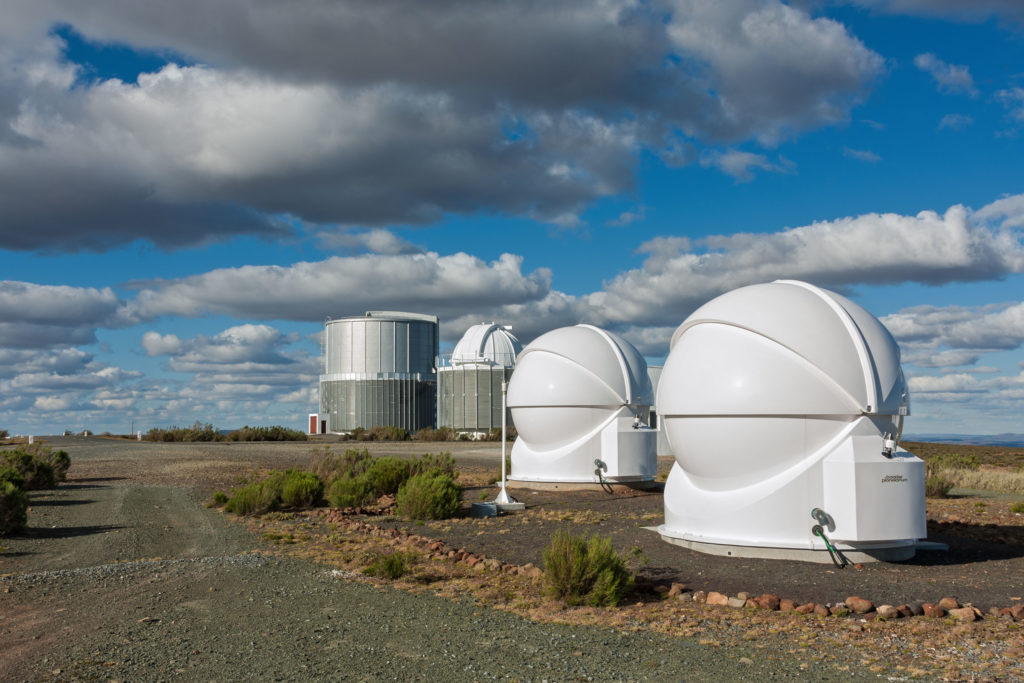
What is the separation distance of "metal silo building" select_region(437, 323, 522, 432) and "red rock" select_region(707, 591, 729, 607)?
39292 mm

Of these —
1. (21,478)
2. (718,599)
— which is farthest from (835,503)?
(21,478)

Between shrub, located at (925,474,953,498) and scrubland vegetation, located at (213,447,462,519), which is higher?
scrubland vegetation, located at (213,447,462,519)

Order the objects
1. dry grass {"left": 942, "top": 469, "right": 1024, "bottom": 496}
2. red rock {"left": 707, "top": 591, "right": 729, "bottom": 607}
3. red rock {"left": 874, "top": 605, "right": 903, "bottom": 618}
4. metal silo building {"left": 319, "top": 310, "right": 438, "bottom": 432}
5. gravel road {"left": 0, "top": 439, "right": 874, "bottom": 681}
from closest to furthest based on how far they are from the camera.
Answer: gravel road {"left": 0, "top": 439, "right": 874, "bottom": 681}
red rock {"left": 874, "top": 605, "right": 903, "bottom": 618}
red rock {"left": 707, "top": 591, "right": 729, "bottom": 607}
dry grass {"left": 942, "top": 469, "right": 1024, "bottom": 496}
metal silo building {"left": 319, "top": 310, "right": 438, "bottom": 432}

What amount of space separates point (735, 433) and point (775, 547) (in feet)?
4.66

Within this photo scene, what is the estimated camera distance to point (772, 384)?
9.39 m

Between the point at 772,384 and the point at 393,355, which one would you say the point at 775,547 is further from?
the point at 393,355

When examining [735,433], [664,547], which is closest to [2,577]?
[664,547]

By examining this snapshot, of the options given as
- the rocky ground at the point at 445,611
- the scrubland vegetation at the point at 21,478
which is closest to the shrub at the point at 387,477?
the rocky ground at the point at 445,611

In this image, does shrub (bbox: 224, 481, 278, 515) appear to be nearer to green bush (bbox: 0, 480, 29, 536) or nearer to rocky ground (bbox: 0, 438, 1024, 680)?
rocky ground (bbox: 0, 438, 1024, 680)

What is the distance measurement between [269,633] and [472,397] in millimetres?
41763

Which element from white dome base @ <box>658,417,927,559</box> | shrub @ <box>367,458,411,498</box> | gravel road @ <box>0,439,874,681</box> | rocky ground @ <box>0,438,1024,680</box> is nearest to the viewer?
gravel road @ <box>0,439,874,681</box>

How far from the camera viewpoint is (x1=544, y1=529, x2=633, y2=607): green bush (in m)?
7.37

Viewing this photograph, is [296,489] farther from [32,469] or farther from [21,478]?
[32,469]

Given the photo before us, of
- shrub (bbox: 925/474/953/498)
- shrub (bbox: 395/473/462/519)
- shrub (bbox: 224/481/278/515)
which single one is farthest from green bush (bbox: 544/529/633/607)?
shrub (bbox: 925/474/953/498)
